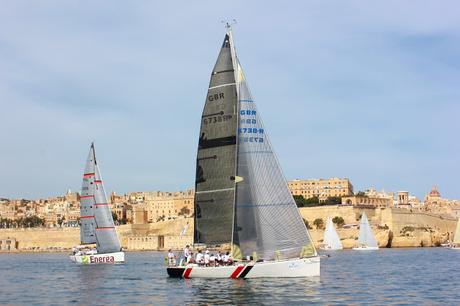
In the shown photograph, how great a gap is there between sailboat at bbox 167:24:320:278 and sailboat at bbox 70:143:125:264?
19881mm

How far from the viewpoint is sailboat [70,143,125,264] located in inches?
1834

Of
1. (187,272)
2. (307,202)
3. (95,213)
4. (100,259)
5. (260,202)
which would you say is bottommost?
(187,272)

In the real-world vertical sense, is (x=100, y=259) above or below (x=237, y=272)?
above

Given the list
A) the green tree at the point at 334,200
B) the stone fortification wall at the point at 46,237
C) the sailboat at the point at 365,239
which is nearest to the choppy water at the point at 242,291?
the sailboat at the point at 365,239

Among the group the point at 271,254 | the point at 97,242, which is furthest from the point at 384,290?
the point at 97,242

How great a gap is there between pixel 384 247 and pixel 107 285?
6860 cm

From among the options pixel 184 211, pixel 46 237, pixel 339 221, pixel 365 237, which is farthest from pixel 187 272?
pixel 184 211

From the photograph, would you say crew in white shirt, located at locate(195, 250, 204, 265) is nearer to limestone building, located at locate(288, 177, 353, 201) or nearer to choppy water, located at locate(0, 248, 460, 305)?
choppy water, located at locate(0, 248, 460, 305)

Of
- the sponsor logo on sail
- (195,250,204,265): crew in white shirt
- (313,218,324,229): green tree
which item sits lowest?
the sponsor logo on sail

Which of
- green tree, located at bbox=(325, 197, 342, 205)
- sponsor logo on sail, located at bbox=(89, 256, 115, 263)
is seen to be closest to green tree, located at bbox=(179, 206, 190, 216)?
green tree, located at bbox=(325, 197, 342, 205)

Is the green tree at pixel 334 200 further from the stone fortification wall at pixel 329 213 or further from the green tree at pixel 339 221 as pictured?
the green tree at pixel 339 221

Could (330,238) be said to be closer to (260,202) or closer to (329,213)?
(329,213)

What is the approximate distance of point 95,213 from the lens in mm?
46719

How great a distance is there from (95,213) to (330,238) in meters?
41.1
